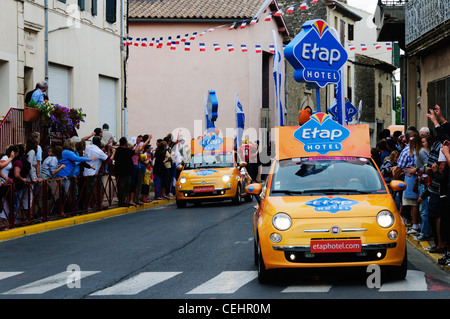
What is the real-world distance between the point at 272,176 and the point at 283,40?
39.5 meters

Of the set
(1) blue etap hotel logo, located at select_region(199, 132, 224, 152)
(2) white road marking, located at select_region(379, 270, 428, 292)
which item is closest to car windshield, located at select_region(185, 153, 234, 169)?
(1) blue etap hotel logo, located at select_region(199, 132, 224, 152)

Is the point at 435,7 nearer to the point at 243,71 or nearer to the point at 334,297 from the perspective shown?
the point at 334,297

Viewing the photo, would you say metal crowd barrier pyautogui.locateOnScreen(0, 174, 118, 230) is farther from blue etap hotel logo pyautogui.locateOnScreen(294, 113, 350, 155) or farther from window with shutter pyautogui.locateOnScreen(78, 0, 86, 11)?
blue etap hotel logo pyautogui.locateOnScreen(294, 113, 350, 155)

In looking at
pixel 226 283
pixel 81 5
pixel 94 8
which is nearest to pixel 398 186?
pixel 226 283

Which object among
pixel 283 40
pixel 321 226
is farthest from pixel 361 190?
→ pixel 283 40

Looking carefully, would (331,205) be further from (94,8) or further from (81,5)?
(94,8)

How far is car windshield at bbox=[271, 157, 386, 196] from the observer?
400 inches

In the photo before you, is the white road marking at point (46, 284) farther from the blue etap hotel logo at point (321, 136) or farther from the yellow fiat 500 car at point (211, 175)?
the yellow fiat 500 car at point (211, 175)

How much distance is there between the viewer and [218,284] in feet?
31.6

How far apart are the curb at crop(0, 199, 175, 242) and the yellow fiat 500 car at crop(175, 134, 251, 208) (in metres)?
1.47

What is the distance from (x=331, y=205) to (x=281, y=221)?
2.00 feet

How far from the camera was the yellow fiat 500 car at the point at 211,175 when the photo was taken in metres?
22.8

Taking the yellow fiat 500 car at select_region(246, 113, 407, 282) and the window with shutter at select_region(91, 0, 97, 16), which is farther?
the window with shutter at select_region(91, 0, 97, 16)

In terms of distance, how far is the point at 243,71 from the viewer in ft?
137
